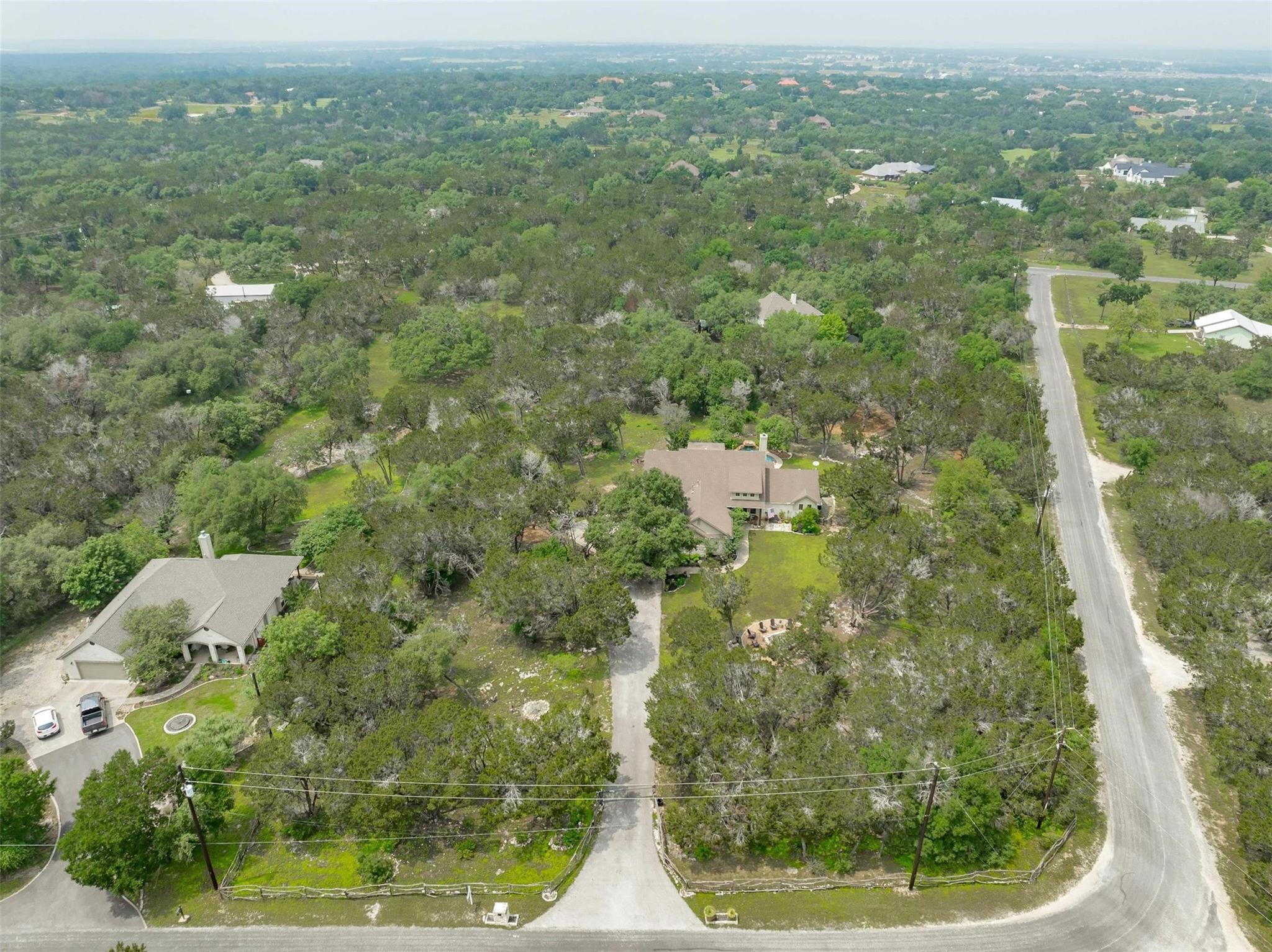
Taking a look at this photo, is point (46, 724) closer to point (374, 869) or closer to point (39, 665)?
point (39, 665)

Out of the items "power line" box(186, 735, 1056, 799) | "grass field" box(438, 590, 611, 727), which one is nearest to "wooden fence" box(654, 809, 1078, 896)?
"power line" box(186, 735, 1056, 799)

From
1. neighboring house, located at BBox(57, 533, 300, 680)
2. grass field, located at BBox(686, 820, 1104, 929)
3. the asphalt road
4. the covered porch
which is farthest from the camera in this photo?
the covered porch

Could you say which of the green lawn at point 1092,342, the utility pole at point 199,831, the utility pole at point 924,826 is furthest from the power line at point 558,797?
the green lawn at point 1092,342

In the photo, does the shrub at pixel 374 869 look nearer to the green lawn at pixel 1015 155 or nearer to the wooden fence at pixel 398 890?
the wooden fence at pixel 398 890

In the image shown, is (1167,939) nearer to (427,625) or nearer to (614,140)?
(427,625)

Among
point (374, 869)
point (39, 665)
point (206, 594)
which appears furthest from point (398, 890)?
point (39, 665)

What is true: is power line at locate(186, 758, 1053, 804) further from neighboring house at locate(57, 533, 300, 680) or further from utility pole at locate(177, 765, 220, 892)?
neighboring house at locate(57, 533, 300, 680)

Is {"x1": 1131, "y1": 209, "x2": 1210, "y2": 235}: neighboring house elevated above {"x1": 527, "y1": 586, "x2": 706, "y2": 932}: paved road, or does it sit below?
above
